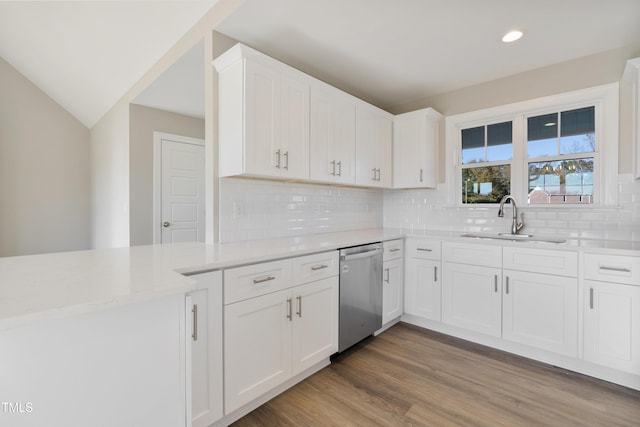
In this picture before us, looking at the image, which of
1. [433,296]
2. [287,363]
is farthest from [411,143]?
[287,363]

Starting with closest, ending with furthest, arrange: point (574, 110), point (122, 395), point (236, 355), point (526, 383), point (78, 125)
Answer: point (122, 395) → point (236, 355) → point (526, 383) → point (574, 110) → point (78, 125)

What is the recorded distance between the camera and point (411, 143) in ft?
10.7

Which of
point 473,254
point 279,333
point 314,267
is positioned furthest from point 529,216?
point 279,333

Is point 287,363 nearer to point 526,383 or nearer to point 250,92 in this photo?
point 526,383

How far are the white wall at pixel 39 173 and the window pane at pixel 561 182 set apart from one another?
252 inches

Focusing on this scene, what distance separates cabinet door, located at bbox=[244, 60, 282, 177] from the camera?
6.42ft

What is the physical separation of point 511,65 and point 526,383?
2647 mm

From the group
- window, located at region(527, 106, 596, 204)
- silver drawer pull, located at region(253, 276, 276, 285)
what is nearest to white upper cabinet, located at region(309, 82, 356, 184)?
silver drawer pull, located at region(253, 276, 276, 285)

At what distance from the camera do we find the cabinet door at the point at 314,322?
1.87 m

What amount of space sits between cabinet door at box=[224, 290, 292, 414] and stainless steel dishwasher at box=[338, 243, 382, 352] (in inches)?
21.8

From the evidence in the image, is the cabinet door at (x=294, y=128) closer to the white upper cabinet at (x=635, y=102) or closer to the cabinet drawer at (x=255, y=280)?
the cabinet drawer at (x=255, y=280)

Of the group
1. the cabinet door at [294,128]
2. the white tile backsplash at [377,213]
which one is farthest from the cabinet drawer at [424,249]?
Result: the cabinet door at [294,128]

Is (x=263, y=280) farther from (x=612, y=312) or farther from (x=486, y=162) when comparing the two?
(x=486, y=162)

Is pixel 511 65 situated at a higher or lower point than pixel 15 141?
higher
